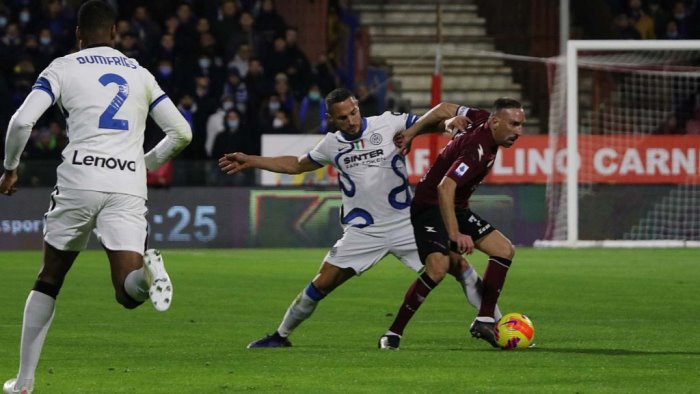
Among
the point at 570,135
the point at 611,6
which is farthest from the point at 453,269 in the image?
the point at 611,6

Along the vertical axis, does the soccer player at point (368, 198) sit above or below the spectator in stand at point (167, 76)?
above

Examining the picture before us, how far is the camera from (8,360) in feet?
29.1

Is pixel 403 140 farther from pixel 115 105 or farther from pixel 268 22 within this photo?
pixel 268 22

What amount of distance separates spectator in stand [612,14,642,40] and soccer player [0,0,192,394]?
738 inches

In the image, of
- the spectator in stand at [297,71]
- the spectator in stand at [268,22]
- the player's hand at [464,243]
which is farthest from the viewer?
the spectator in stand at [268,22]

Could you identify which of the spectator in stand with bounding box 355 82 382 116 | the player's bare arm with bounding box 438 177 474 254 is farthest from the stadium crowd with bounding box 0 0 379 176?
the player's bare arm with bounding box 438 177 474 254

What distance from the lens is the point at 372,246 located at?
32.4 ft

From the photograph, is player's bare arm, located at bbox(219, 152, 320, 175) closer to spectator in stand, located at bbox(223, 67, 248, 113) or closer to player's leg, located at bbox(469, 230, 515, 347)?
player's leg, located at bbox(469, 230, 515, 347)

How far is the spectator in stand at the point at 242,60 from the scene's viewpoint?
2370 cm

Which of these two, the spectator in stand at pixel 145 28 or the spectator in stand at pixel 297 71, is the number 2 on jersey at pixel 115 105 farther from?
the spectator in stand at pixel 297 71

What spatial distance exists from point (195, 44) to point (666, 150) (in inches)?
281

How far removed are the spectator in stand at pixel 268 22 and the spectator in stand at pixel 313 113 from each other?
4.49 ft

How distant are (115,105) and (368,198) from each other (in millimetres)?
2986

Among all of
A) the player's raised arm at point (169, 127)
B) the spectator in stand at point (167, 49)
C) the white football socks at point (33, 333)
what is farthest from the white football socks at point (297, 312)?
the spectator in stand at point (167, 49)
